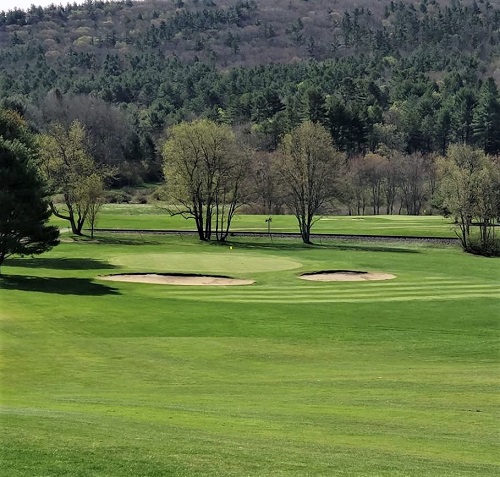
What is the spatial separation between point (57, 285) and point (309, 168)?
4588cm

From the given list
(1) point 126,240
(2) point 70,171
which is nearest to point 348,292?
(1) point 126,240

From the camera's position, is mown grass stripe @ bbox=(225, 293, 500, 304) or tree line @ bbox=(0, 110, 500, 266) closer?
mown grass stripe @ bbox=(225, 293, 500, 304)

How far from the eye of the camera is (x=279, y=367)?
101 feet

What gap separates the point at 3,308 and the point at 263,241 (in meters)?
52.6

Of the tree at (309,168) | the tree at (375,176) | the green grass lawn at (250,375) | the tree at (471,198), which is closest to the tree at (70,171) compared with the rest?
the tree at (309,168)

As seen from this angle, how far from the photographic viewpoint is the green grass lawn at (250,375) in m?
16.2

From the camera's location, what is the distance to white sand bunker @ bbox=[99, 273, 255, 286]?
179 feet

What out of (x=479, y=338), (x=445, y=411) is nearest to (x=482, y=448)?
(x=445, y=411)

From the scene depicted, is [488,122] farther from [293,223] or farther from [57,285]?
[57,285]

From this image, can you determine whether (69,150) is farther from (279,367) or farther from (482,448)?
(482,448)

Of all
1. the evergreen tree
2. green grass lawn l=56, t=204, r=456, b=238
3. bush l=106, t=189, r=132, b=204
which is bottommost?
green grass lawn l=56, t=204, r=456, b=238

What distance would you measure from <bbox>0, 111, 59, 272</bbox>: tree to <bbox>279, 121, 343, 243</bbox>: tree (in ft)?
125

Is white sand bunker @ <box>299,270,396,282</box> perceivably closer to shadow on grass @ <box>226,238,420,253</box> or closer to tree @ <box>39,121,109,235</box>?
shadow on grass @ <box>226,238,420,253</box>

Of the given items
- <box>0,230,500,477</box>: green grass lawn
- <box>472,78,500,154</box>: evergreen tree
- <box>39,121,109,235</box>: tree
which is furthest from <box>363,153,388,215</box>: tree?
<box>0,230,500,477</box>: green grass lawn
